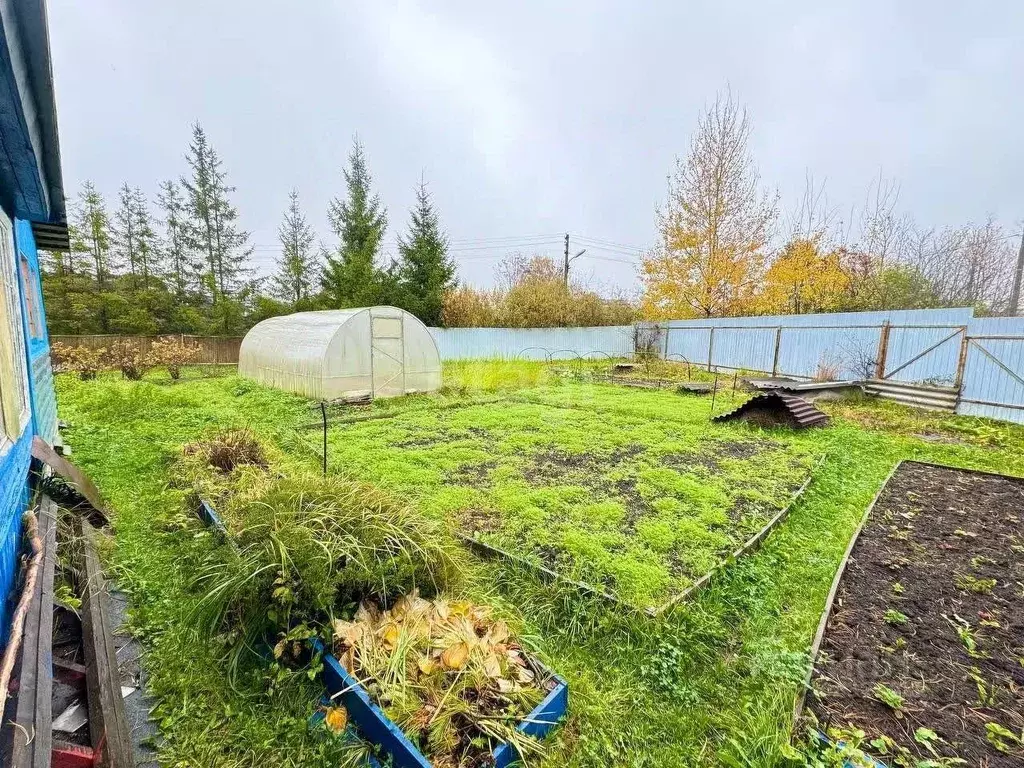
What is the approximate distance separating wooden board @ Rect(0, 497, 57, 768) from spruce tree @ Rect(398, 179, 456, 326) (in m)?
18.1

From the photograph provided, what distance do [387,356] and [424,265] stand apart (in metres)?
11.5

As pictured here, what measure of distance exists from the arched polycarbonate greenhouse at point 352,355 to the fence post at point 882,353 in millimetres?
10871

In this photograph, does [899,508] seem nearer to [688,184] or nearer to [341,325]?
[341,325]

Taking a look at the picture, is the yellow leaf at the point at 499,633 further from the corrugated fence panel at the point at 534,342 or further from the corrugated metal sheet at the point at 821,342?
the corrugated fence panel at the point at 534,342

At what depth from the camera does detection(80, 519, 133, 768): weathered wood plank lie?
5.65 feet

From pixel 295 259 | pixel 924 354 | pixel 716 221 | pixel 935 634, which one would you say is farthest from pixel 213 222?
pixel 924 354

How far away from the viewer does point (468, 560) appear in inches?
125

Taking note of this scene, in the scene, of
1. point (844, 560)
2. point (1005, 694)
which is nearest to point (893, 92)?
point (844, 560)

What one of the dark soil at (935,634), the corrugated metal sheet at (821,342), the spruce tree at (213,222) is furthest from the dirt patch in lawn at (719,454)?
the spruce tree at (213,222)

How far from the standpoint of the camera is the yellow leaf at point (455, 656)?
198 centimetres

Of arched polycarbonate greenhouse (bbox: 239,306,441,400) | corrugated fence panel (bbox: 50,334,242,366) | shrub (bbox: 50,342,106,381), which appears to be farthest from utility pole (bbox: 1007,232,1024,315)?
corrugated fence panel (bbox: 50,334,242,366)

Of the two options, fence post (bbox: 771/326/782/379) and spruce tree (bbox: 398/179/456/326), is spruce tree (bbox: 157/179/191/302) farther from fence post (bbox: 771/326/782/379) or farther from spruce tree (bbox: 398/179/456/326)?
fence post (bbox: 771/326/782/379)

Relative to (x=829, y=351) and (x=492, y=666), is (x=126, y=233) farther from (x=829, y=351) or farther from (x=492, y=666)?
(x=829, y=351)

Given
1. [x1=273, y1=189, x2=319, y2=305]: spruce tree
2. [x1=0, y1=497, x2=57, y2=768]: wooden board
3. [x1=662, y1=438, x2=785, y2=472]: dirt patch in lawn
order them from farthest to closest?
[x1=273, y1=189, x2=319, y2=305]: spruce tree → [x1=662, y1=438, x2=785, y2=472]: dirt patch in lawn → [x1=0, y1=497, x2=57, y2=768]: wooden board
